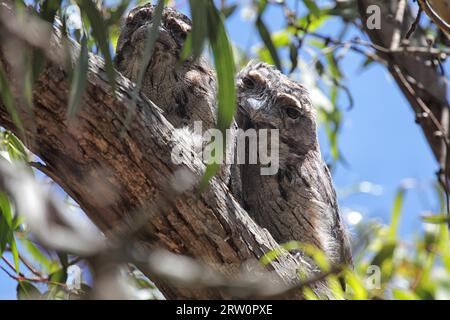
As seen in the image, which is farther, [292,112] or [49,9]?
[292,112]

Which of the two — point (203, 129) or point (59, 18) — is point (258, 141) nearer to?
point (203, 129)

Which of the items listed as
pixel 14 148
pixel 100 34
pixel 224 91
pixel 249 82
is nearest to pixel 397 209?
pixel 224 91

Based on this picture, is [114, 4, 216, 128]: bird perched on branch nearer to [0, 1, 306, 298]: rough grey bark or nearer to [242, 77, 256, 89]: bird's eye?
[242, 77, 256, 89]: bird's eye

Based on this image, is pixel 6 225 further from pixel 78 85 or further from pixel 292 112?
pixel 292 112

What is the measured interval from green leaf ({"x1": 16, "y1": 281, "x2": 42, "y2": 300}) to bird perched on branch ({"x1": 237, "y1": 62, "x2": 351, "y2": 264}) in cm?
87

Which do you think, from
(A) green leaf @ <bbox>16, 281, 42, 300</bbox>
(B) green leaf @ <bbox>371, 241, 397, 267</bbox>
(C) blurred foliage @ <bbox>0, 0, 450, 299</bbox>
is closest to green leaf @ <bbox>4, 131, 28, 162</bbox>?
(C) blurred foliage @ <bbox>0, 0, 450, 299</bbox>

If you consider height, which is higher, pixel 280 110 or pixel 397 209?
pixel 280 110

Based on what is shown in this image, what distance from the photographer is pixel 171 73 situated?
2547mm

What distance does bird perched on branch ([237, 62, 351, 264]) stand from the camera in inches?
108

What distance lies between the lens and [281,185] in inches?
109

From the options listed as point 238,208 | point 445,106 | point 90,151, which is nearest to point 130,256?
point 90,151

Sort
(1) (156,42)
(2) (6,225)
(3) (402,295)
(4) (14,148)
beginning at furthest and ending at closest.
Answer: (4) (14,148) < (1) (156,42) < (2) (6,225) < (3) (402,295)

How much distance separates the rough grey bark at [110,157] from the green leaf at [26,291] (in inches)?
35.6

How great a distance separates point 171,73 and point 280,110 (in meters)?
0.48
